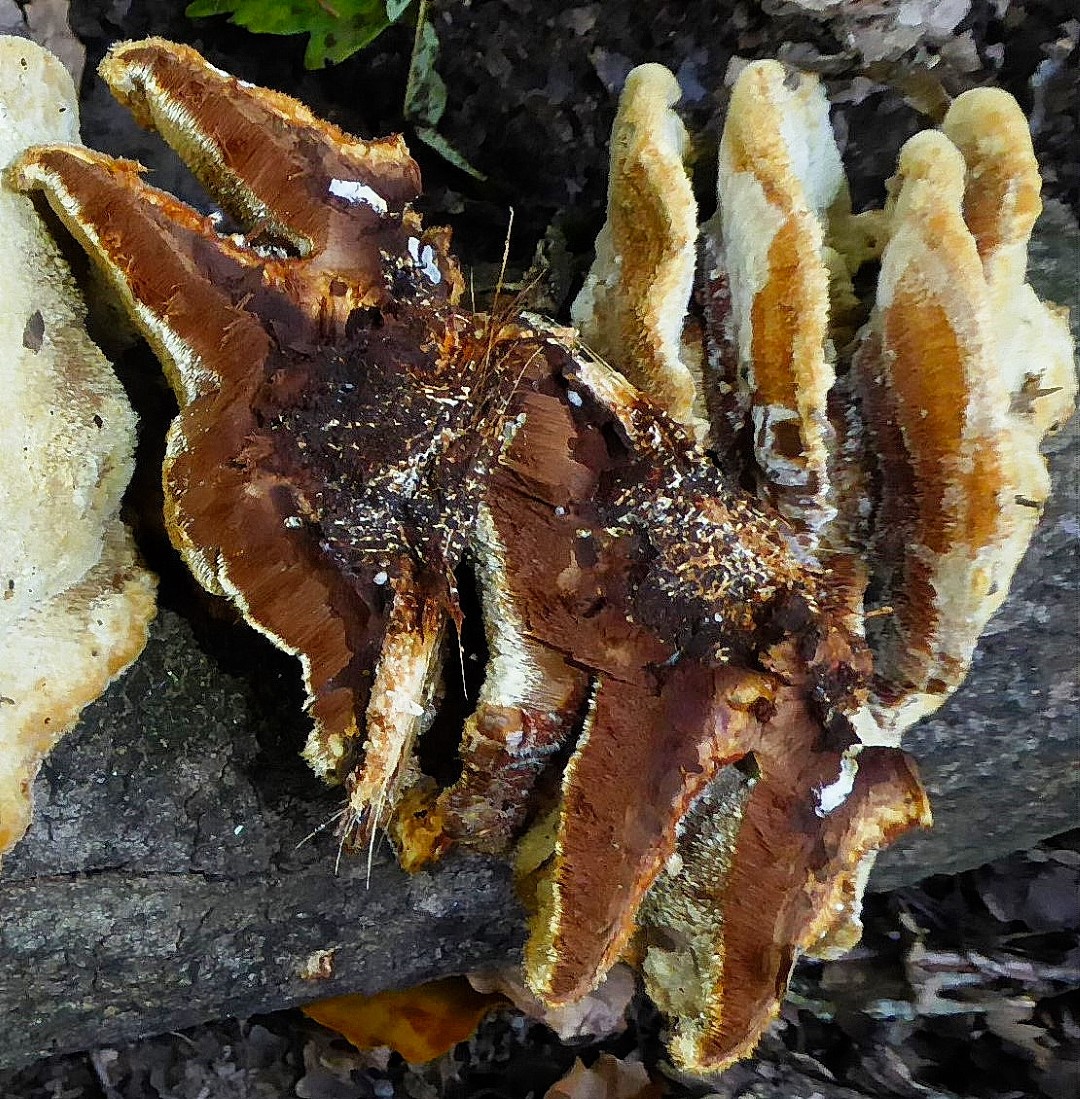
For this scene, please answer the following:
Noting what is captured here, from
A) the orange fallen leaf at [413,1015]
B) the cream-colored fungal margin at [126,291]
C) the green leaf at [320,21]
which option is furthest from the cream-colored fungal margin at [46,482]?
the orange fallen leaf at [413,1015]

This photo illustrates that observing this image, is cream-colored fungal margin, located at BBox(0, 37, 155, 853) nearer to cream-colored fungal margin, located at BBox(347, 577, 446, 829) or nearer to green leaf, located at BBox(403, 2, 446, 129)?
cream-colored fungal margin, located at BBox(347, 577, 446, 829)

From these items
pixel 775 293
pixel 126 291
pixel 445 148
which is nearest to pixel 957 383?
pixel 775 293

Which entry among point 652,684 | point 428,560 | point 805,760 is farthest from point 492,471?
point 805,760

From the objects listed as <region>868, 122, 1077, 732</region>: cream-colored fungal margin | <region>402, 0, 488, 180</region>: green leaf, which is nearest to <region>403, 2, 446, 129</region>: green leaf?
<region>402, 0, 488, 180</region>: green leaf

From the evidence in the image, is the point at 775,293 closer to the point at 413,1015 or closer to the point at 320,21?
the point at 320,21

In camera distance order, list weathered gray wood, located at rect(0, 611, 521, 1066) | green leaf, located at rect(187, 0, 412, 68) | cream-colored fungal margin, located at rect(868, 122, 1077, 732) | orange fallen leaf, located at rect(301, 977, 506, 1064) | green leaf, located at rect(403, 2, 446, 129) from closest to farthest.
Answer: cream-colored fungal margin, located at rect(868, 122, 1077, 732), weathered gray wood, located at rect(0, 611, 521, 1066), green leaf, located at rect(403, 2, 446, 129), green leaf, located at rect(187, 0, 412, 68), orange fallen leaf, located at rect(301, 977, 506, 1064)

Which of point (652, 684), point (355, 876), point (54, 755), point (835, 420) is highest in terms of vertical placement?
point (835, 420)

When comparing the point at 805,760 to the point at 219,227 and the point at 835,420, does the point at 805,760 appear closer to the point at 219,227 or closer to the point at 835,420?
the point at 835,420
